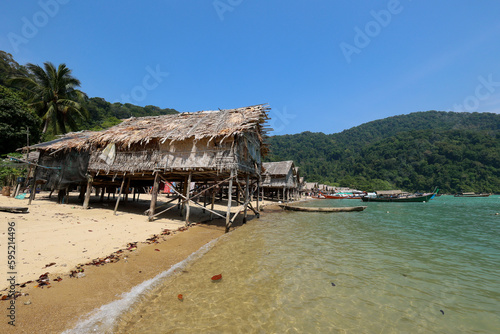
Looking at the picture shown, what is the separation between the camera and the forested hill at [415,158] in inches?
3762

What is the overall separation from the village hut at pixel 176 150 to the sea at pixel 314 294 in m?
5.78

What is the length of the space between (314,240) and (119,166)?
1351 cm

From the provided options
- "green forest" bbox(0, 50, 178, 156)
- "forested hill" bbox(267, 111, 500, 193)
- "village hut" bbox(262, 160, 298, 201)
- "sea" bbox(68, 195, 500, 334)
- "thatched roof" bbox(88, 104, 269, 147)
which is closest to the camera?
"sea" bbox(68, 195, 500, 334)

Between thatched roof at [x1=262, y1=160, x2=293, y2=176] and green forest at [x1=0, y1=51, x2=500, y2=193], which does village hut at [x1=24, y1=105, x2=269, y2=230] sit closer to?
green forest at [x1=0, y1=51, x2=500, y2=193]

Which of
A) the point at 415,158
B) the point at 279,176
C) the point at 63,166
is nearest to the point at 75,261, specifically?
the point at 63,166

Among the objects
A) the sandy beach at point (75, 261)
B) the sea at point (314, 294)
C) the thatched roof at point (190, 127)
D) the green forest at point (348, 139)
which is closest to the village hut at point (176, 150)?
the thatched roof at point (190, 127)

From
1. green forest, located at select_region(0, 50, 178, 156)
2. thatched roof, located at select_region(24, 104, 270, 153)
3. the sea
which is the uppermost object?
green forest, located at select_region(0, 50, 178, 156)

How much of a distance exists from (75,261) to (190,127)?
9.69m

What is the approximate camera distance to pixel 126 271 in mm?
6016

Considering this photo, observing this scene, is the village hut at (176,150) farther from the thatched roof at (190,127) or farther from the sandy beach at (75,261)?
the sandy beach at (75,261)

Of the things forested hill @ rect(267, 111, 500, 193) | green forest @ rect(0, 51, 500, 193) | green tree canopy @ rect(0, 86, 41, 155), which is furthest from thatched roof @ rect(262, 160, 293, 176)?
forested hill @ rect(267, 111, 500, 193)

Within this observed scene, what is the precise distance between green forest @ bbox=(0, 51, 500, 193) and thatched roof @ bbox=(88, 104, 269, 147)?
15901 millimetres

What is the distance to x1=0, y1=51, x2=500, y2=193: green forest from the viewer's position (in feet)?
90.7

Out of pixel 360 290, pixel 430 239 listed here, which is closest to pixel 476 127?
pixel 430 239
